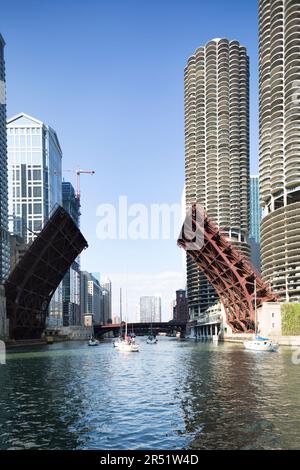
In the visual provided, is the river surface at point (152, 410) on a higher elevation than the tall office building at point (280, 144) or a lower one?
lower

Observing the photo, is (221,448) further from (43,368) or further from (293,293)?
(293,293)

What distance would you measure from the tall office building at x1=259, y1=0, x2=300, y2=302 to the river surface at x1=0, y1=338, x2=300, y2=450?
10287 centimetres

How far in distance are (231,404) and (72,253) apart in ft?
215

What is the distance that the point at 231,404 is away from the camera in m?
27.1

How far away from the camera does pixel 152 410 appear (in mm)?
26000

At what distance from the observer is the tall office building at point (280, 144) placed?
143 meters

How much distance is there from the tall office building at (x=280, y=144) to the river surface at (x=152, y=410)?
103m

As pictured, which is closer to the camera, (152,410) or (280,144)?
(152,410)

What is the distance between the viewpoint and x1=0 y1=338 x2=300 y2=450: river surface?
19.6m

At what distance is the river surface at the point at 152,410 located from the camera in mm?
19562

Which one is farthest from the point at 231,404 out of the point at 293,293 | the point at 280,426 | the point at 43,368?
the point at 293,293

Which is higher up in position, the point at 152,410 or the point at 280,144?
the point at 280,144

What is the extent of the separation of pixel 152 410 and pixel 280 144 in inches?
5576

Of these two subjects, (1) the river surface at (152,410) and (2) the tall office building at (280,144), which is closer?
(1) the river surface at (152,410)
